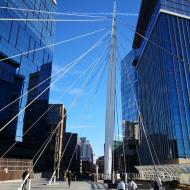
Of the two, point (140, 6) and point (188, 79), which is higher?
point (140, 6)

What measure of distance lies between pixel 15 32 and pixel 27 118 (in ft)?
72.3

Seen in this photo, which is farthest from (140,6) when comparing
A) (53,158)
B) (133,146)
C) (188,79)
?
(53,158)

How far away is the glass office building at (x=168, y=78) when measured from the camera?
2547 inches

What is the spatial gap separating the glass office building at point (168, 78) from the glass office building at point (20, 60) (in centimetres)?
2729

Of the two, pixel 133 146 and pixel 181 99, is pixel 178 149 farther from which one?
pixel 133 146

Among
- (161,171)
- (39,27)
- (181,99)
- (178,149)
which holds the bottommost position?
(161,171)

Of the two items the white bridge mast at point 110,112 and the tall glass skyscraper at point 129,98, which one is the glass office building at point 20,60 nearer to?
the tall glass skyscraper at point 129,98

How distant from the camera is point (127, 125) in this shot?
113 metres

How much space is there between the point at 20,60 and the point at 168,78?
34.4 metres

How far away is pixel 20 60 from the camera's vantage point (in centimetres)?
7769

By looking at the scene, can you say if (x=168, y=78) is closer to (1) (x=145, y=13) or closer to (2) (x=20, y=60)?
(1) (x=145, y=13)

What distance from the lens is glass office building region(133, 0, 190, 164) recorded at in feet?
212

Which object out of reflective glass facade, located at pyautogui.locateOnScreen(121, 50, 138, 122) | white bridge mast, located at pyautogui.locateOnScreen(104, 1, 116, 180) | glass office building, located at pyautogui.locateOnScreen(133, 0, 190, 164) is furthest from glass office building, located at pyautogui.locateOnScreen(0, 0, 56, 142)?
white bridge mast, located at pyautogui.locateOnScreen(104, 1, 116, 180)

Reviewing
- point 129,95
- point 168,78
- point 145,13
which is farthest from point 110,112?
point 129,95
